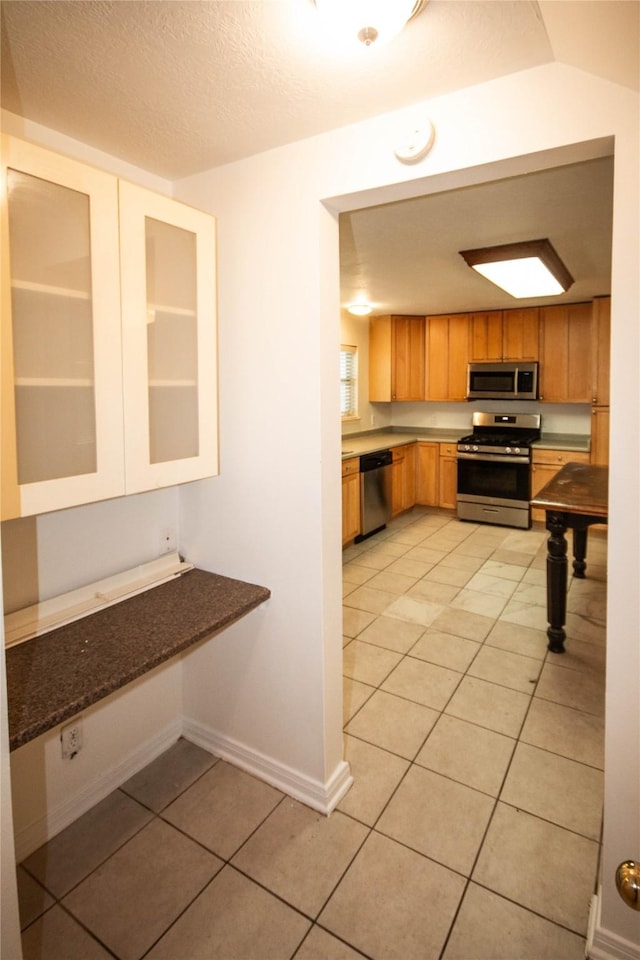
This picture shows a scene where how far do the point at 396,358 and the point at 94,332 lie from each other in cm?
496

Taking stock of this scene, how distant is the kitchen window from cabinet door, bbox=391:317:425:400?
18.7 inches

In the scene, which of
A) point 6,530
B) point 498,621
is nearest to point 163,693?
point 6,530

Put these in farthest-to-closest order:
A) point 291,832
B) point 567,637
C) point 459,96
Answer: point 567,637 → point 291,832 → point 459,96

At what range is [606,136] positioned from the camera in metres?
1.23

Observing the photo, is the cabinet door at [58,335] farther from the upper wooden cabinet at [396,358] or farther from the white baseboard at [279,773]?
the upper wooden cabinet at [396,358]

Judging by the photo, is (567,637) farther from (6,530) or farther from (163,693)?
(6,530)

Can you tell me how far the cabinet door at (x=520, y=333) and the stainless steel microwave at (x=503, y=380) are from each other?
107 mm

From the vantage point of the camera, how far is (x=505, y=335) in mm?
5574

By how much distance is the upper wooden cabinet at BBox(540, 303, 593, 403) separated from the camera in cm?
518

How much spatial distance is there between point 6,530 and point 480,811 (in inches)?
76.4

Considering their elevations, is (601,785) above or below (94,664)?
below

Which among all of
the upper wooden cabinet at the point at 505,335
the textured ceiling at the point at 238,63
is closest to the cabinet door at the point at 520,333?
the upper wooden cabinet at the point at 505,335

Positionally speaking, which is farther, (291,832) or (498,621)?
(498,621)

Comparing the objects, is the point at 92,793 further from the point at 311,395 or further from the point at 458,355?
the point at 458,355
